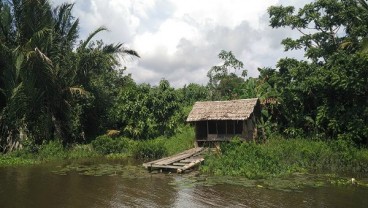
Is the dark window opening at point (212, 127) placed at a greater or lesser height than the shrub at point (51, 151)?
greater

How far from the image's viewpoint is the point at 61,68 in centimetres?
2100

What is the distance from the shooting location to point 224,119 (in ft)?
64.1

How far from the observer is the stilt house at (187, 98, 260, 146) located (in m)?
19.7

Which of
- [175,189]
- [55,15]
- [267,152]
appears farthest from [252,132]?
[55,15]

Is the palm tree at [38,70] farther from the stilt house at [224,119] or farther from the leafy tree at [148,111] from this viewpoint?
the stilt house at [224,119]

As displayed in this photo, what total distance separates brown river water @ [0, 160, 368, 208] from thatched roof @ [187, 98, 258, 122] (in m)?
5.11

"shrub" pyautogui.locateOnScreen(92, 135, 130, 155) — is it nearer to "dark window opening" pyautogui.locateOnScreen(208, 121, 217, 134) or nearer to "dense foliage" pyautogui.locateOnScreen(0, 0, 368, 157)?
"dense foliage" pyautogui.locateOnScreen(0, 0, 368, 157)

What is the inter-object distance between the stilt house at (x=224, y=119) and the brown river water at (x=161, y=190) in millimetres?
5252

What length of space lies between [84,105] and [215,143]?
878 cm

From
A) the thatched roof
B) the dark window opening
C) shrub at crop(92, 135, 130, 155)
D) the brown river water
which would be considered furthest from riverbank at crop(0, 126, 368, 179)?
the dark window opening

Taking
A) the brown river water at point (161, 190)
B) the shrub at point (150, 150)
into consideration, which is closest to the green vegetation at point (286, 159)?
the brown river water at point (161, 190)

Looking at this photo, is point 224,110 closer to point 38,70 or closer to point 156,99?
point 156,99

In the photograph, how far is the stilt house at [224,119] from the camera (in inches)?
775

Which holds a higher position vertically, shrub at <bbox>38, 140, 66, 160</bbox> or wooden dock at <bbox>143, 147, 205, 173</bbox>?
shrub at <bbox>38, 140, 66, 160</bbox>
